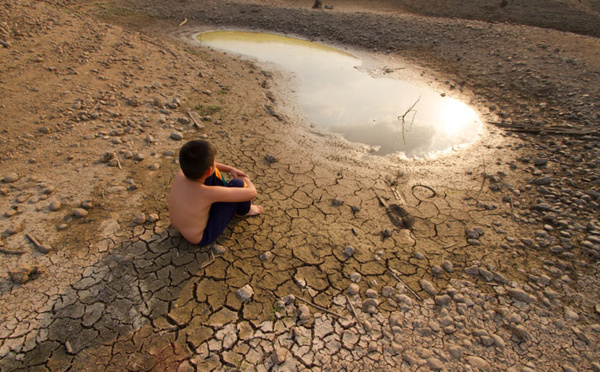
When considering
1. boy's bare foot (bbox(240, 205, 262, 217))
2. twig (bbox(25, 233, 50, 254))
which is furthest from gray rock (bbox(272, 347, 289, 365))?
twig (bbox(25, 233, 50, 254))

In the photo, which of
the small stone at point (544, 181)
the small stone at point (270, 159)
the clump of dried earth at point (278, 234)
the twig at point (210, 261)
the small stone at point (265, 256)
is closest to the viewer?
the clump of dried earth at point (278, 234)

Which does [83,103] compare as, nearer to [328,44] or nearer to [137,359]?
[137,359]

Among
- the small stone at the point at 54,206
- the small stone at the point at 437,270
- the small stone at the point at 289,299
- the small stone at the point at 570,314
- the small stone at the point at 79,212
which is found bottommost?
the small stone at the point at 54,206

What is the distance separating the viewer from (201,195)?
256 cm

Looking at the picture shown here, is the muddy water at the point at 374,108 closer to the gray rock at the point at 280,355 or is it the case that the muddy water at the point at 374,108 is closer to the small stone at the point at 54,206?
the gray rock at the point at 280,355

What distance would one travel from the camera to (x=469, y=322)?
2473 mm

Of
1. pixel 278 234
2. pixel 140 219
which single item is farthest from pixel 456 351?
pixel 140 219

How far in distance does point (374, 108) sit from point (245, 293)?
468 centimetres

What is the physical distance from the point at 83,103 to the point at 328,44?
7.34m

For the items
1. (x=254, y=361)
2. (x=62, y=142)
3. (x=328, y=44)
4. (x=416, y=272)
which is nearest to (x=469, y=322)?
(x=416, y=272)

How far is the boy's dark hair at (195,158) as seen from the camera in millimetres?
2402

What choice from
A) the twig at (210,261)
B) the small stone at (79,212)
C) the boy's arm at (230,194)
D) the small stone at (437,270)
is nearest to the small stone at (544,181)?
the small stone at (437,270)

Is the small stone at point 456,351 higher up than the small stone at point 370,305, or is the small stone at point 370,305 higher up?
the small stone at point 456,351

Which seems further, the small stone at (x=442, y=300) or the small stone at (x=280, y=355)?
the small stone at (x=442, y=300)
